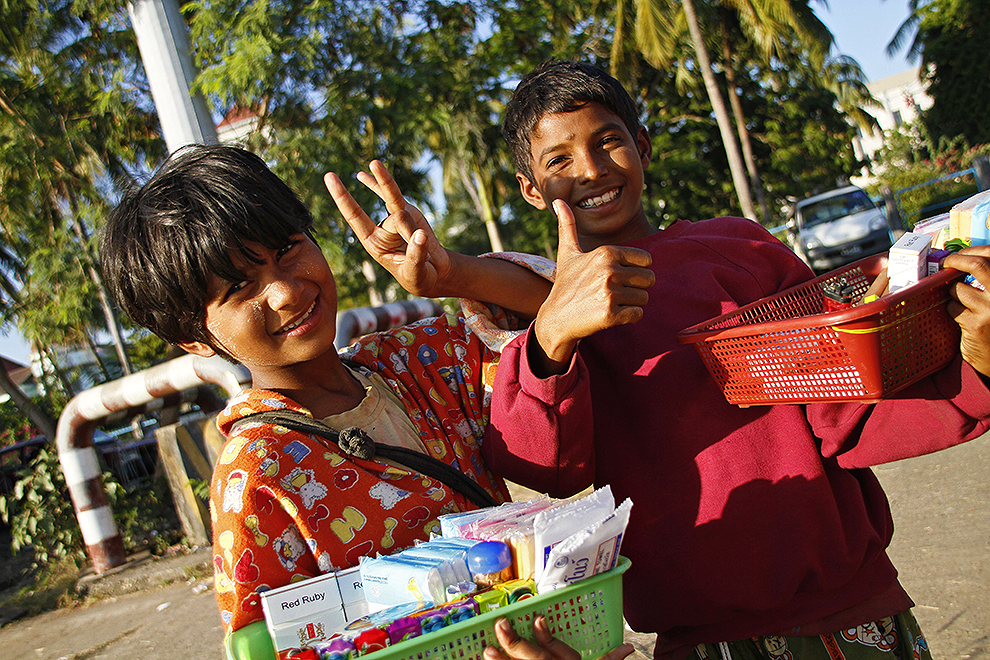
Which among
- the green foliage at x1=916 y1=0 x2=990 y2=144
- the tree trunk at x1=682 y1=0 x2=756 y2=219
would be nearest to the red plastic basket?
the tree trunk at x1=682 y1=0 x2=756 y2=219

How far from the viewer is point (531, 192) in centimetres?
209

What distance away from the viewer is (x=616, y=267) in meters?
1.32

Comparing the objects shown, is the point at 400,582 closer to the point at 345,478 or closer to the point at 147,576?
the point at 345,478

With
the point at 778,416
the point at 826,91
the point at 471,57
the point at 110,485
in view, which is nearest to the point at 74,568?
the point at 110,485

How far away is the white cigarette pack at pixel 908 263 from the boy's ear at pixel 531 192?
0.84m

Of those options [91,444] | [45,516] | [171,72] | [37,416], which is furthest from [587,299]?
[37,416]

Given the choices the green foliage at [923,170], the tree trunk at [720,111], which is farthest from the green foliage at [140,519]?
the green foliage at [923,170]

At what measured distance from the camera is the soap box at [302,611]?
1263mm

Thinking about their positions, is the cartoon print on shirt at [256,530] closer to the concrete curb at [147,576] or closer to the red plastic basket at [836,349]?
the red plastic basket at [836,349]

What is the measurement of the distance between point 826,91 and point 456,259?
83.2 feet

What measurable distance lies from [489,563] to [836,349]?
71 centimetres

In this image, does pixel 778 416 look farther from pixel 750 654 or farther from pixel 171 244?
pixel 171 244

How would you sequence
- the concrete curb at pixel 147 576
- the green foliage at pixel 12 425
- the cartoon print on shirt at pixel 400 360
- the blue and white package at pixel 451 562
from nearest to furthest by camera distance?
the blue and white package at pixel 451 562
the cartoon print on shirt at pixel 400 360
the concrete curb at pixel 147 576
the green foliage at pixel 12 425

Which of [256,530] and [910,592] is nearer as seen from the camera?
[256,530]
